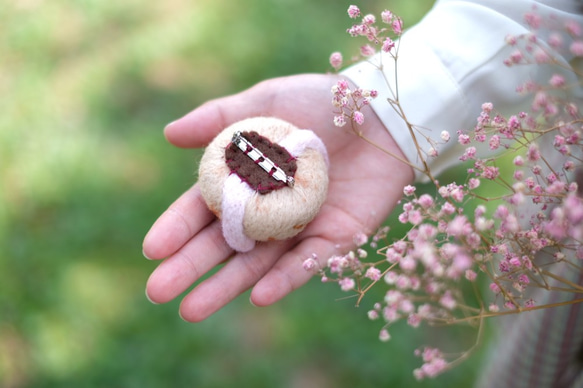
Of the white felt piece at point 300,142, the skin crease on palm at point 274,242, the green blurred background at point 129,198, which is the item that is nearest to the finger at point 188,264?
the skin crease on palm at point 274,242

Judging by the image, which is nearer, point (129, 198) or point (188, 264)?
point (188, 264)

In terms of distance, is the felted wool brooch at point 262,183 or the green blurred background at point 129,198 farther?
the green blurred background at point 129,198

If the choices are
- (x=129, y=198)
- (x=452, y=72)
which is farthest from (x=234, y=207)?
(x=129, y=198)

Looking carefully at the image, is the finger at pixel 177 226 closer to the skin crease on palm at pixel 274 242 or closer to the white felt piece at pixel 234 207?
the skin crease on palm at pixel 274 242

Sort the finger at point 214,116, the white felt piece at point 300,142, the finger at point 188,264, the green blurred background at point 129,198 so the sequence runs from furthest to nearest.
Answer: the green blurred background at point 129,198, the finger at point 214,116, the white felt piece at point 300,142, the finger at point 188,264

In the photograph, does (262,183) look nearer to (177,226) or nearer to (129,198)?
(177,226)

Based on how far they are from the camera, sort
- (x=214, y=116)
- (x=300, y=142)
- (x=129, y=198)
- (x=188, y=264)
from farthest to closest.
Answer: (x=129, y=198) < (x=214, y=116) < (x=300, y=142) < (x=188, y=264)

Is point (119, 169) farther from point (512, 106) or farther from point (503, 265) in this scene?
point (503, 265)
